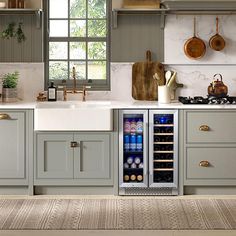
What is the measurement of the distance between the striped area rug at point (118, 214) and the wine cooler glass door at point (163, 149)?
0.23 metres

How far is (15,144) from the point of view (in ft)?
21.7

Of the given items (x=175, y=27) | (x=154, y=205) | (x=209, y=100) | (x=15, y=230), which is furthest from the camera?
(x=175, y=27)

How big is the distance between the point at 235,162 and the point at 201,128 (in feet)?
1.56

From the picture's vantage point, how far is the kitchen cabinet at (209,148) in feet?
21.6

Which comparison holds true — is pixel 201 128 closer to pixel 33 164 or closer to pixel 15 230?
pixel 33 164

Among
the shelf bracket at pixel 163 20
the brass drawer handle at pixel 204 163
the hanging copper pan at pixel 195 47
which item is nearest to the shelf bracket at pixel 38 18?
the shelf bracket at pixel 163 20

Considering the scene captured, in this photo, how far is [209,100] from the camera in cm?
678

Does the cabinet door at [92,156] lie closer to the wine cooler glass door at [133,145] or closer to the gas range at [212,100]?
the wine cooler glass door at [133,145]

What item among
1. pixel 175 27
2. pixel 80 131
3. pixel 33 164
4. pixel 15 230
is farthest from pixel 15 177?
pixel 175 27

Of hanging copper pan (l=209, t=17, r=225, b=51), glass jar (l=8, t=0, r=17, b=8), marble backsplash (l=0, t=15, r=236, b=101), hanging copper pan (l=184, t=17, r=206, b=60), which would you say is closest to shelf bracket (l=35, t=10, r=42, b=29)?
glass jar (l=8, t=0, r=17, b=8)

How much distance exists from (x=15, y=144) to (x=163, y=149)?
1446 millimetres

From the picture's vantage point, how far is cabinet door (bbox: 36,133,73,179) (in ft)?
21.6

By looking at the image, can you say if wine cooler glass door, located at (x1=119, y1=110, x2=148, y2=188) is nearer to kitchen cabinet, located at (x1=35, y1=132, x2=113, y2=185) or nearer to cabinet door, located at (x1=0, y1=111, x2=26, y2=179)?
kitchen cabinet, located at (x1=35, y1=132, x2=113, y2=185)

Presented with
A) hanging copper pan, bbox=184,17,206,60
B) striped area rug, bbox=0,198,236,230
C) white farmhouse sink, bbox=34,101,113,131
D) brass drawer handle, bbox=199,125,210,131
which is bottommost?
striped area rug, bbox=0,198,236,230
